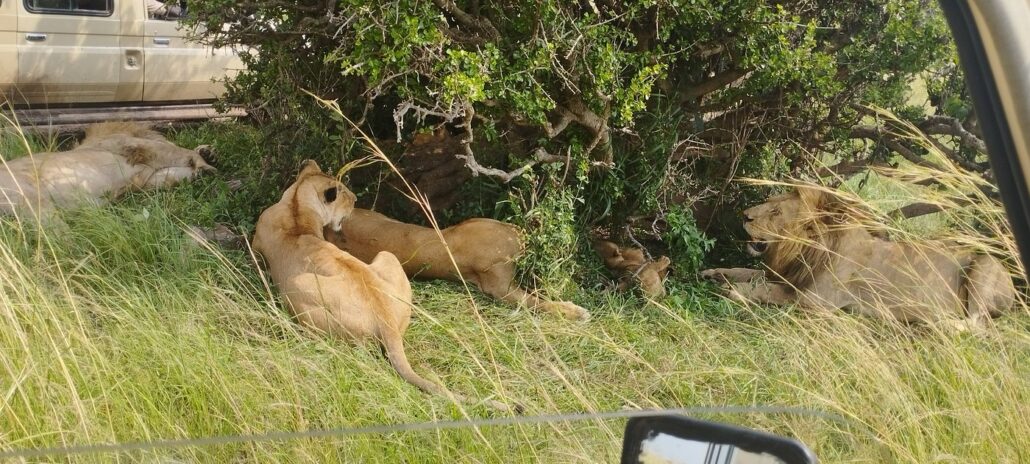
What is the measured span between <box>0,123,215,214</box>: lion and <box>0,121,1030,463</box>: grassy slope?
Result: 904mm

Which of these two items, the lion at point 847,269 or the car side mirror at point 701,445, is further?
the lion at point 847,269

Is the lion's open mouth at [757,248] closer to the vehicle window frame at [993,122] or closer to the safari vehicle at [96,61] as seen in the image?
the vehicle window frame at [993,122]

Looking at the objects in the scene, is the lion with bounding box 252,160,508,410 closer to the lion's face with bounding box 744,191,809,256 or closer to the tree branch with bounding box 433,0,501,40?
the tree branch with bounding box 433,0,501,40

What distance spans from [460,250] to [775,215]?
181 cm

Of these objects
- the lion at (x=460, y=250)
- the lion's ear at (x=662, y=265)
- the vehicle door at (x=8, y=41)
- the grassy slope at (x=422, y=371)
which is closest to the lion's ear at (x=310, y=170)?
the lion at (x=460, y=250)

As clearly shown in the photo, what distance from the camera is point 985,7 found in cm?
143

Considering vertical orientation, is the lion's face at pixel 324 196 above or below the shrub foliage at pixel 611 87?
below

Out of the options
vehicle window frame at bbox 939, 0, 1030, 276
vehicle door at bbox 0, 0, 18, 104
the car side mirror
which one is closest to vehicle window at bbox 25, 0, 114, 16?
vehicle door at bbox 0, 0, 18, 104

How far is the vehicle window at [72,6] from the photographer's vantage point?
364 inches

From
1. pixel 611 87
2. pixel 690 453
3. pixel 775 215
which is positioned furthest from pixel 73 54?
pixel 690 453

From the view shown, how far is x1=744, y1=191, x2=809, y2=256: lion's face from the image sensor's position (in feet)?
18.9

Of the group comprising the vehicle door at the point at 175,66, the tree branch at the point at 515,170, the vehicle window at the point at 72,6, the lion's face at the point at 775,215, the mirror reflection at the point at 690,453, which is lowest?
the vehicle door at the point at 175,66

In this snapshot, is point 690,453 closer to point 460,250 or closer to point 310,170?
point 460,250

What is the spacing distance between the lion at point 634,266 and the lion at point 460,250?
1.49 feet
